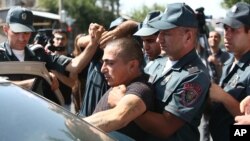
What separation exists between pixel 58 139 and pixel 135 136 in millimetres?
760

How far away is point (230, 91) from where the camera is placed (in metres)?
3.21

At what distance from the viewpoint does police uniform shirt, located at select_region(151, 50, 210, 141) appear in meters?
2.82

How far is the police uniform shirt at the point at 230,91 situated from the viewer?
3170 millimetres

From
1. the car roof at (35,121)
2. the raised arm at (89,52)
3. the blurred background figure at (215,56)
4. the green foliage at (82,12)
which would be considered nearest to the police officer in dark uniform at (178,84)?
the car roof at (35,121)

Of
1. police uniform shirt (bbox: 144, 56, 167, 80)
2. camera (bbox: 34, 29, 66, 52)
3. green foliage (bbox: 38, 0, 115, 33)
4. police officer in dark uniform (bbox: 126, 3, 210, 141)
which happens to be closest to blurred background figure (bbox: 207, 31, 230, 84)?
camera (bbox: 34, 29, 66, 52)

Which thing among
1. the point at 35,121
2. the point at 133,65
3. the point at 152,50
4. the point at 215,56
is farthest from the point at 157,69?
the point at 215,56

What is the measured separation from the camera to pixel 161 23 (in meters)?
3.02

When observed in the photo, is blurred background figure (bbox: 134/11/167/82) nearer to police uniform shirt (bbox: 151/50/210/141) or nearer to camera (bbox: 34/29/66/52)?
police uniform shirt (bbox: 151/50/210/141)

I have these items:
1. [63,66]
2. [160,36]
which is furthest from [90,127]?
[63,66]

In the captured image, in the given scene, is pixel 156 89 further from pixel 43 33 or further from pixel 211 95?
pixel 43 33

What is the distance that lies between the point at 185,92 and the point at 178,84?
64mm

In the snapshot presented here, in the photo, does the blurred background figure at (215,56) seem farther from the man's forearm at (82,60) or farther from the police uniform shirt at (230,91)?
the police uniform shirt at (230,91)

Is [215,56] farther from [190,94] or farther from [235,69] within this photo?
[190,94]

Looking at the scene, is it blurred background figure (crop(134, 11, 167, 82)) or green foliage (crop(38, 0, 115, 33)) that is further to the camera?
green foliage (crop(38, 0, 115, 33))
